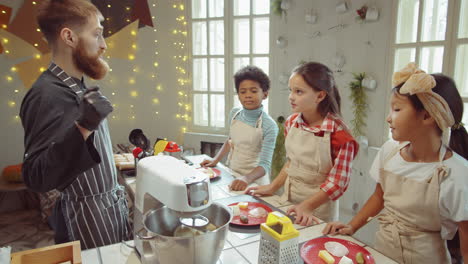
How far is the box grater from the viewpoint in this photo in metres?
0.91

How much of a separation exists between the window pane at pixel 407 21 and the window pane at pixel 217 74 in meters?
1.97

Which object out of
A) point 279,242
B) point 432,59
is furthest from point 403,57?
point 279,242

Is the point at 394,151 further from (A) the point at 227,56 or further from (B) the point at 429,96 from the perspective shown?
(A) the point at 227,56

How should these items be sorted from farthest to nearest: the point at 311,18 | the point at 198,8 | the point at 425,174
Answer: the point at 198,8 < the point at 311,18 < the point at 425,174

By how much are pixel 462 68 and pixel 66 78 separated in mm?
2726

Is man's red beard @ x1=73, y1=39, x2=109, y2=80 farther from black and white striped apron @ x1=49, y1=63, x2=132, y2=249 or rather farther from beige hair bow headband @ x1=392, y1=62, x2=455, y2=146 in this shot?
beige hair bow headband @ x1=392, y1=62, x2=455, y2=146

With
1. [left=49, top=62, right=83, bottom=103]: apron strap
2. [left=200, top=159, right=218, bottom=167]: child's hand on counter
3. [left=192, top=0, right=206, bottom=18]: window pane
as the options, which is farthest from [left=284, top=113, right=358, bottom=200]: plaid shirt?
[left=192, top=0, right=206, bottom=18]: window pane

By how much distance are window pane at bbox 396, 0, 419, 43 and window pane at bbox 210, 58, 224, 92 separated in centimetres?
197

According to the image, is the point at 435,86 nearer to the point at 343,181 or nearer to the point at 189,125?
the point at 343,181

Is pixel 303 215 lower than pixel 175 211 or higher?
lower

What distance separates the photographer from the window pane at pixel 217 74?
3.82 meters

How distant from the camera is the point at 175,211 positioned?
0.93 meters

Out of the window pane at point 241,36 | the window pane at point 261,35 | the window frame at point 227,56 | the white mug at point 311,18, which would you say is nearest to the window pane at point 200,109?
the window frame at point 227,56

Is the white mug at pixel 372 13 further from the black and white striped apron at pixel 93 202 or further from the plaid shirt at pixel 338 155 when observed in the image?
the black and white striped apron at pixel 93 202
